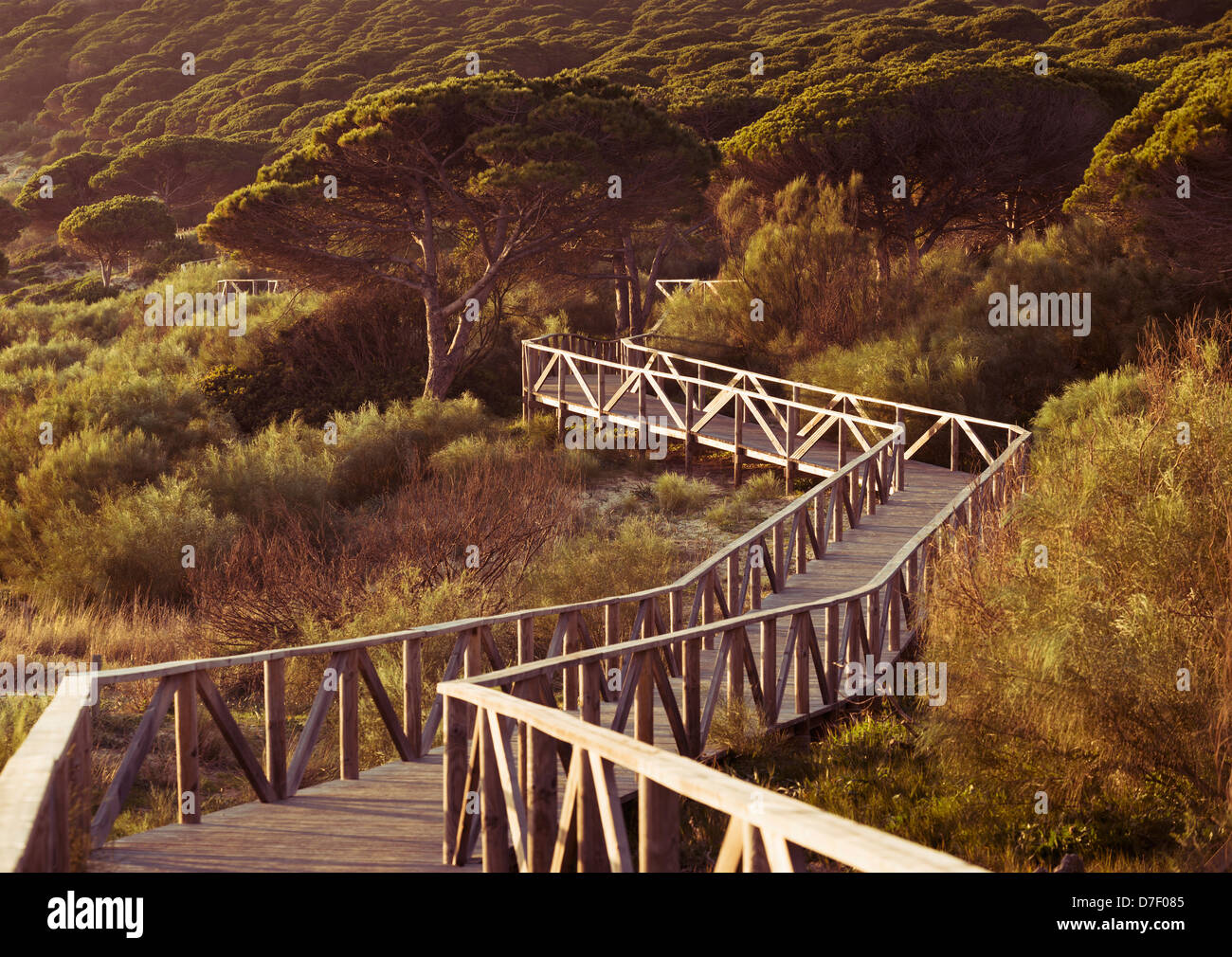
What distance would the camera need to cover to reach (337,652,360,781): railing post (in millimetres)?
6016

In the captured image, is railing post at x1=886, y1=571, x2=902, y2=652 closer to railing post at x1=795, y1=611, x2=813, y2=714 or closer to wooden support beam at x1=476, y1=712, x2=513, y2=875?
railing post at x1=795, y1=611, x2=813, y2=714

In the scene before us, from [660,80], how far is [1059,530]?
1378 inches

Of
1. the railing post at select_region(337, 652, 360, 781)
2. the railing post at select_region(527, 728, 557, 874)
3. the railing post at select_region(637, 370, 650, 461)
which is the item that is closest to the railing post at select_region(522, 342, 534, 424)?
the railing post at select_region(637, 370, 650, 461)

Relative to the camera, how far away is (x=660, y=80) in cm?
3906

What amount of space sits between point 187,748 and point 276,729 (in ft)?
1.81

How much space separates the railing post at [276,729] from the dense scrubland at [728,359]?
1093mm

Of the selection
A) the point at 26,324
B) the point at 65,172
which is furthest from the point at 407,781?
the point at 65,172

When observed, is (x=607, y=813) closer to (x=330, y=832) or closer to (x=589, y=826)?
(x=589, y=826)

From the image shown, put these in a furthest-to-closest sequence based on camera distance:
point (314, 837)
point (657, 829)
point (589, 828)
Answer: point (314, 837) → point (589, 828) → point (657, 829)

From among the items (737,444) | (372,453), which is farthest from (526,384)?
A: (737,444)

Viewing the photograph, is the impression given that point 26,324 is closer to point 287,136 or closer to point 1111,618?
point 287,136

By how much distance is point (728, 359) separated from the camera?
21.8m

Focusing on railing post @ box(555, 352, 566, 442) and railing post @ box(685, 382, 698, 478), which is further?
railing post @ box(555, 352, 566, 442)

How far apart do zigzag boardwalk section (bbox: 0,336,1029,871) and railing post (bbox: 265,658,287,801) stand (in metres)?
0.01
